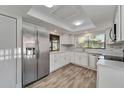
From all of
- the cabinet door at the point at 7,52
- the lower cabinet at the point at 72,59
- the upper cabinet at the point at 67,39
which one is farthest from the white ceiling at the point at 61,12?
the upper cabinet at the point at 67,39

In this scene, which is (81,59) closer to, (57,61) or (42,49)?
(57,61)

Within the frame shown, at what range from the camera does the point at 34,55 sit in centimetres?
272

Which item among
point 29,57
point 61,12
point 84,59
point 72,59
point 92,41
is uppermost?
point 61,12

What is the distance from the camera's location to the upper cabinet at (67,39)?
5438mm

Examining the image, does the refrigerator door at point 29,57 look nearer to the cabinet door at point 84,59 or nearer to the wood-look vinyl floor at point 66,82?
the wood-look vinyl floor at point 66,82

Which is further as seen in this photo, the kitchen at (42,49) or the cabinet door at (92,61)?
the cabinet door at (92,61)

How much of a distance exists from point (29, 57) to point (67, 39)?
3.38 m

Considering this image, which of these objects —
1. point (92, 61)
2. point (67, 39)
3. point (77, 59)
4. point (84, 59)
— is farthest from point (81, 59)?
point (67, 39)

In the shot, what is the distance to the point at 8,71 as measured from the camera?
76.4 inches

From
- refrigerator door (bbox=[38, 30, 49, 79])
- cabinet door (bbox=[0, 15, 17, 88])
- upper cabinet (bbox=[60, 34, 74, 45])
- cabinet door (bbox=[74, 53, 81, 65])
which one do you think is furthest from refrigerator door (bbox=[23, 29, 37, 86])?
cabinet door (bbox=[74, 53, 81, 65])

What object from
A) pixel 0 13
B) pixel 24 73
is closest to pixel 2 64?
pixel 24 73
